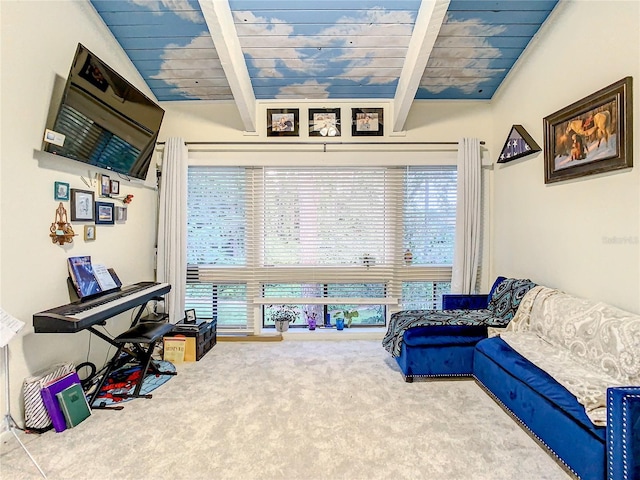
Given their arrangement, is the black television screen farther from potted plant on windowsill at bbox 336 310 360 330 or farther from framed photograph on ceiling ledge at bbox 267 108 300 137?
potted plant on windowsill at bbox 336 310 360 330

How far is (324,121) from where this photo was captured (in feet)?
13.0

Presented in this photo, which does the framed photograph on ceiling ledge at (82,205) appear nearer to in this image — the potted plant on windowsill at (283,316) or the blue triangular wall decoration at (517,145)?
the potted plant on windowsill at (283,316)

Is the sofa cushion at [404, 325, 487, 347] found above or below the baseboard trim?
above

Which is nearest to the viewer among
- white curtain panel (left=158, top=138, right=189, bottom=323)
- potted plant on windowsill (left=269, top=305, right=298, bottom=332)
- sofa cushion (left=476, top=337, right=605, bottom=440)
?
sofa cushion (left=476, top=337, right=605, bottom=440)

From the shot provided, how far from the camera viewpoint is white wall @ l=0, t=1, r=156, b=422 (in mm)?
2084

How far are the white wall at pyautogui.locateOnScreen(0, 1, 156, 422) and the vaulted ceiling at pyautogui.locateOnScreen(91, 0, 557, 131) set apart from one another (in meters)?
0.61

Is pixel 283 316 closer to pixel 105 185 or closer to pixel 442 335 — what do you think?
pixel 442 335

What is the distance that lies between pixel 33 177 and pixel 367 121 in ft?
10.7

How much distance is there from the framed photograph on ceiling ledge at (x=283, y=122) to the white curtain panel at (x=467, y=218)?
1991 mm

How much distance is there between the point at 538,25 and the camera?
2984mm

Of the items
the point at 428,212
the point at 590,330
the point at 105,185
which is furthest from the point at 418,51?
the point at 105,185

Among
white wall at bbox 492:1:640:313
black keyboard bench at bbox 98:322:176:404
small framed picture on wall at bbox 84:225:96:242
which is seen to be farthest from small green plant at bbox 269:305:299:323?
white wall at bbox 492:1:640:313

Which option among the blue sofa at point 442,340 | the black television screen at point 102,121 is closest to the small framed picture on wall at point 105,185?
the black television screen at point 102,121

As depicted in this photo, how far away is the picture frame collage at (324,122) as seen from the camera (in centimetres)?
396
